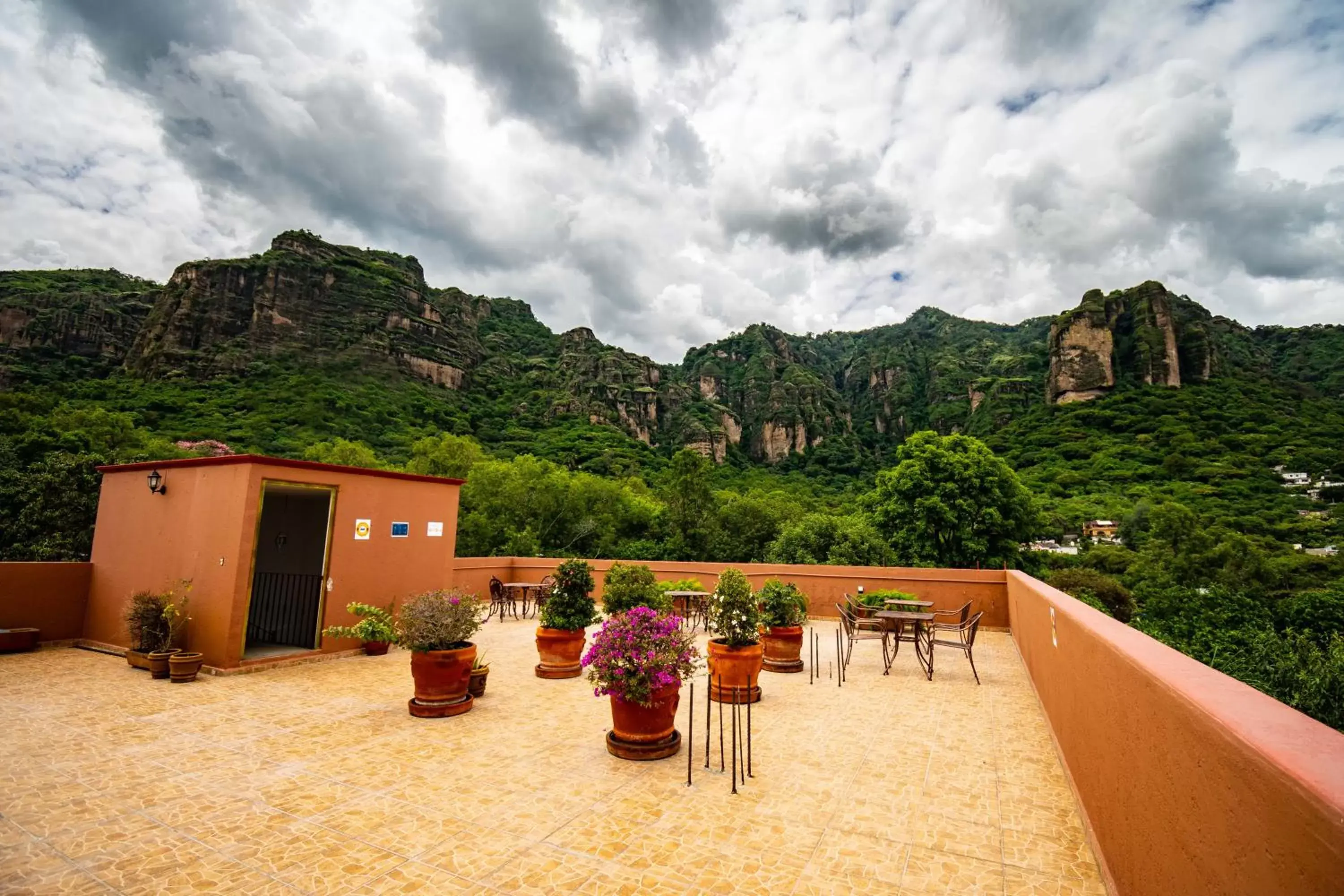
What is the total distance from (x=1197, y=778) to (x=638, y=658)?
10.4 feet

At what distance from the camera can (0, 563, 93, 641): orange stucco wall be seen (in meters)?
7.59

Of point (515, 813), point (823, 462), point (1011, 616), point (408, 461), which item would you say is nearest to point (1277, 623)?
point (1011, 616)

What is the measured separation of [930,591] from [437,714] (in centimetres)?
939

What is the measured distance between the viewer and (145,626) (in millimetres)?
6805

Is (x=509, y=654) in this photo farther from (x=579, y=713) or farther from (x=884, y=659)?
(x=884, y=659)

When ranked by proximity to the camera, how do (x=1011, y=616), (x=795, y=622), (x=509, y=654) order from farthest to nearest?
(x=1011, y=616) < (x=509, y=654) < (x=795, y=622)

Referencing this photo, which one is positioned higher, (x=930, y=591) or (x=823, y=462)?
(x=823, y=462)

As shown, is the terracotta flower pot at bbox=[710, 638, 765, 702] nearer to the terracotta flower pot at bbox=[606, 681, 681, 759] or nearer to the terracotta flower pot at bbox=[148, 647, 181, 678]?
the terracotta flower pot at bbox=[606, 681, 681, 759]

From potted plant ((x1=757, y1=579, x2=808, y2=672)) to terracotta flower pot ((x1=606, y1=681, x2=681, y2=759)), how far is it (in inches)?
121

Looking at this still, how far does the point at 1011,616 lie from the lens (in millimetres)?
9844

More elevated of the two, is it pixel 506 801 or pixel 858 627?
pixel 858 627

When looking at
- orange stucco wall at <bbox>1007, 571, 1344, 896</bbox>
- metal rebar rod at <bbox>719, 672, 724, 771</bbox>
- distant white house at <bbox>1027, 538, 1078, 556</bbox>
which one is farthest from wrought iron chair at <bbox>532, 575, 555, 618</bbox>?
distant white house at <bbox>1027, 538, 1078, 556</bbox>

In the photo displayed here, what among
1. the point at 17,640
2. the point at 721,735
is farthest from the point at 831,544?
the point at 17,640

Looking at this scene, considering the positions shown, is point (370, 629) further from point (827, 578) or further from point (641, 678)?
point (827, 578)
